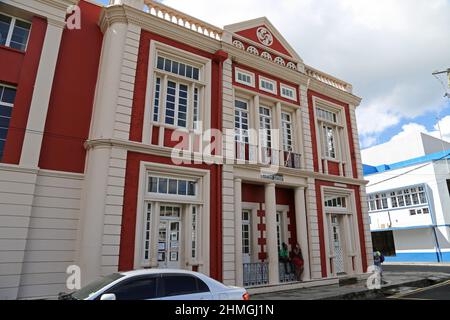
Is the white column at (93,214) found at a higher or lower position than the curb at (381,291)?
higher

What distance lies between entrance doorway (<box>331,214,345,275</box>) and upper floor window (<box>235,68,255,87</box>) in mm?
7696

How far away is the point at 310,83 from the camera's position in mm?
15922

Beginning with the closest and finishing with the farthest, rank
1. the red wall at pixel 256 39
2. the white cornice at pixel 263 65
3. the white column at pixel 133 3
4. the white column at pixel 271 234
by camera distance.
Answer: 1. the white column at pixel 133 3
2. the white column at pixel 271 234
3. the white cornice at pixel 263 65
4. the red wall at pixel 256 39

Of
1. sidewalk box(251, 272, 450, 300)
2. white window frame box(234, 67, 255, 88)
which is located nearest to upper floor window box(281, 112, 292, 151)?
white window frame box(234, 67, 255, 88)

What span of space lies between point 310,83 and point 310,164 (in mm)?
4428

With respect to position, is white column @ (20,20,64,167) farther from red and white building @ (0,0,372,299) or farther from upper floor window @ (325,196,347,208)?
upper floor window @ (325,196,347,208)

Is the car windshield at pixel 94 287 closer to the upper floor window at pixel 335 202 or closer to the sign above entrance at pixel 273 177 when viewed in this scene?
the sign above entrance at pixel 273 177

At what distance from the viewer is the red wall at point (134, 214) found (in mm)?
9148

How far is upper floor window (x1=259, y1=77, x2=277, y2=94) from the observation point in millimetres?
14058

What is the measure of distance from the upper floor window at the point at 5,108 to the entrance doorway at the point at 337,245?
13.6m

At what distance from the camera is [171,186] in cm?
1073

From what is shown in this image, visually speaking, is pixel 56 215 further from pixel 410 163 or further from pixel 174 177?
pixel 410 163

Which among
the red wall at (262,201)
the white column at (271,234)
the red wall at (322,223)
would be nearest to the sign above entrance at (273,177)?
the white column at (271,234)

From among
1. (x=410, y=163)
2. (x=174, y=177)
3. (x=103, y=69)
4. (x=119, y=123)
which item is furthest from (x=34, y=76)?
(x=410, y=163)
